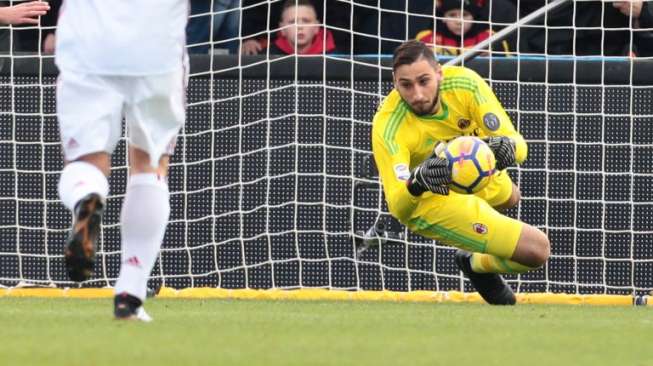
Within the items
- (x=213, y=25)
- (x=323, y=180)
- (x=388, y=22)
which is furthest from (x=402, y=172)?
(x=213, y=25)

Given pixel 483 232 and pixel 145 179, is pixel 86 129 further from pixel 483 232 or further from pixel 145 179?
pixel 483 232

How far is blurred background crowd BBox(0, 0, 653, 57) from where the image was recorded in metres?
9.70

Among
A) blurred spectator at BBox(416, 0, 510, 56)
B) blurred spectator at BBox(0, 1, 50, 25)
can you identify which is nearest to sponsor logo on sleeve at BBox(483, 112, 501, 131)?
blurred spectator at BBox(416, 0, 510, 56)

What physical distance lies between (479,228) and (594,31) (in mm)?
2809

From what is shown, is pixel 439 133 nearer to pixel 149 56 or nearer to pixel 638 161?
pixel 638 161

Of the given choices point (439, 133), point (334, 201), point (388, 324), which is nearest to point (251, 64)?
point (334, 201)

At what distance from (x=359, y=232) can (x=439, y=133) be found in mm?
1747

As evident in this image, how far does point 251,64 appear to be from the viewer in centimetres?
933

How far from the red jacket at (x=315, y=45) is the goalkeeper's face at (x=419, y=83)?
2.00 metres

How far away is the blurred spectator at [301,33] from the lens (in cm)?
964

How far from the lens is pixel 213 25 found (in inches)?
386

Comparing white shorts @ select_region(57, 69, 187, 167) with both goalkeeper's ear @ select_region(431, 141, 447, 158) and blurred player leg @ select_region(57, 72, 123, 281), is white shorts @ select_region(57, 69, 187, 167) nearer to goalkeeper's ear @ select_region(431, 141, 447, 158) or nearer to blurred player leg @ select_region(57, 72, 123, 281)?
blurred player leg @ select_region(57, 72, 123, 281)

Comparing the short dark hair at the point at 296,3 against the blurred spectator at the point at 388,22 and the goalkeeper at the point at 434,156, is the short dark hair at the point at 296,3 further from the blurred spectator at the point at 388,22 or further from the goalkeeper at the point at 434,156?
the goalkeeper at the point at 434,156

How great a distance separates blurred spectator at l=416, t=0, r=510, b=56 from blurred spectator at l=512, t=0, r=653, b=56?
0.26 meters
